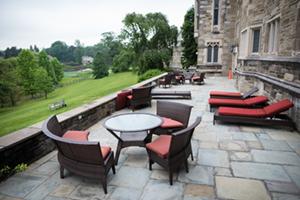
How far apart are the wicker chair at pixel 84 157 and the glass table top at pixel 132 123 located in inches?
25.7

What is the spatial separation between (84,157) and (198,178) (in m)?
1.62

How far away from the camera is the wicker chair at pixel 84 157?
2.37 metres

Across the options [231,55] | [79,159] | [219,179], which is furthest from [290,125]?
[231,55]

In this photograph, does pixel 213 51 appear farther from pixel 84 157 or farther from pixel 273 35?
pixel 84 157

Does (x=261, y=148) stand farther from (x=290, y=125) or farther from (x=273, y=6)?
(x=273, y=6)

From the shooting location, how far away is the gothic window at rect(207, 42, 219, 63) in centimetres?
1627

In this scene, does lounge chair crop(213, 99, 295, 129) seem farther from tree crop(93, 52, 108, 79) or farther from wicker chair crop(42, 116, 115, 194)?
tree crop(93, 52, 108, 79)

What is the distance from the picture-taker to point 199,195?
2.45 metres

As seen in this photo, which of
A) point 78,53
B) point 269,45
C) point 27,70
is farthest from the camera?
point 78,53

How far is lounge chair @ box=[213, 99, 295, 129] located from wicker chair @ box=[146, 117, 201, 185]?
2.42 m

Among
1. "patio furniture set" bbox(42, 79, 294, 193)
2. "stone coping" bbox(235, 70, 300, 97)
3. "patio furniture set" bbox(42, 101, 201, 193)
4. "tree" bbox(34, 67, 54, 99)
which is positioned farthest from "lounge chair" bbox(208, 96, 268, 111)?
"tree" bbox(34, 67, 54, 99)

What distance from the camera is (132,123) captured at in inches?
142

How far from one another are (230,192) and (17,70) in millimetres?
33370

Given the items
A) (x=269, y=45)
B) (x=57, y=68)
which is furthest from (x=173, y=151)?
(x=57, y=68)
